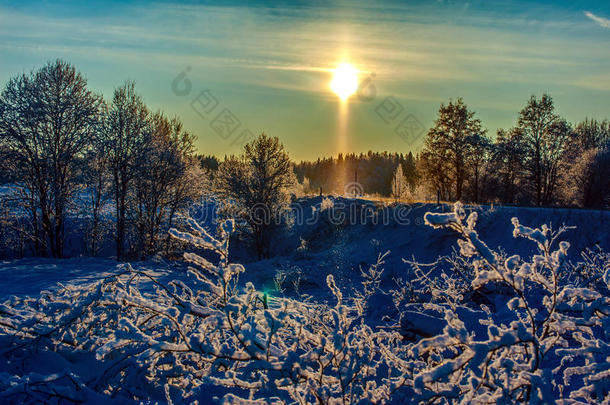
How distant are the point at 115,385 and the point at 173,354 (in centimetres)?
46

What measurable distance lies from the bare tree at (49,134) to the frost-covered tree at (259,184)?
349 inches

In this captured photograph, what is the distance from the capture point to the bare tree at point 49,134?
18.0 meters

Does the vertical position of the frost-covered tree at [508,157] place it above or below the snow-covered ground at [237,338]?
above

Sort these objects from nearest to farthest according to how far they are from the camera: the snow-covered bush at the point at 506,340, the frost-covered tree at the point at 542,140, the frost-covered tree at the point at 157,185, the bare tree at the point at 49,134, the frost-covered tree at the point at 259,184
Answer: the snow-covered bush at the point at 506,340 < the bare tree at the point at 49,134 < the frost-covered tree at the point at 157,185 < the frost-covered tree at the point at 259,184 < the frost-covered tree at the point at 542,140

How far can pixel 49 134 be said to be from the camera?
1870 centimetres

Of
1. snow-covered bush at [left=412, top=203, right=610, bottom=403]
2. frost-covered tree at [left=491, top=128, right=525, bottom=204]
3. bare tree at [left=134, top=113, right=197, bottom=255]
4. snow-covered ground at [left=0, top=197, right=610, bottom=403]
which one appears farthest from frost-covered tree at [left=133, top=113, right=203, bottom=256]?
frost-covered tree at [left=491, top=128, right=525, bottom=204]

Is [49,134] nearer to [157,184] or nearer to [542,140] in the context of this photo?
[157,184]

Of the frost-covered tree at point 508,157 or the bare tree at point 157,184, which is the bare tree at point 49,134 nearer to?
the bare tree at point 157,184

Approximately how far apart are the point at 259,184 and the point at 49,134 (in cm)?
1221

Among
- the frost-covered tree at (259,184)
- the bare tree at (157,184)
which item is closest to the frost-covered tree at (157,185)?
the bare tree at (157,184)

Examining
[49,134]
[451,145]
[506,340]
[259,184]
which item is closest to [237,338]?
[506,340]

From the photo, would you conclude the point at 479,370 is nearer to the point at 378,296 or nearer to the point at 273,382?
the point at 273,382

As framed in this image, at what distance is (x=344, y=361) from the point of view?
1944mm

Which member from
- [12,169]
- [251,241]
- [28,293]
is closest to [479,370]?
[28,293]
